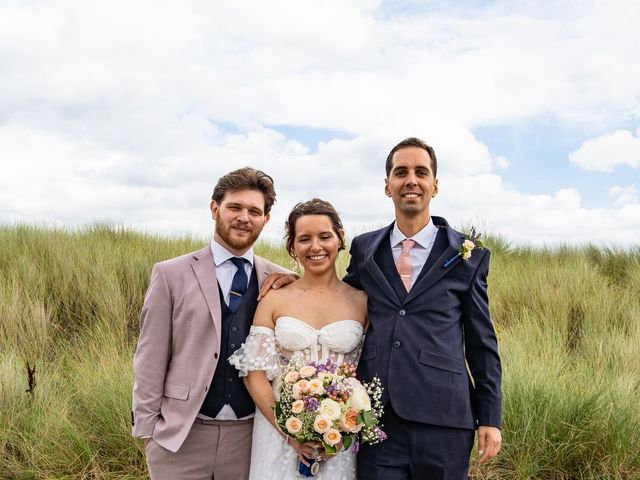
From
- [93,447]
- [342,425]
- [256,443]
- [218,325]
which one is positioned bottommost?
[93,447]

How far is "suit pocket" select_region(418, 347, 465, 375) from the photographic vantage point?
11.7 ft

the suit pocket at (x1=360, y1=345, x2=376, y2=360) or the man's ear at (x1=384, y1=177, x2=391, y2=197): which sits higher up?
the man's ear at (x1=384, y1=177, x2=391, y2=197)

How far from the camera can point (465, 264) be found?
12.3 feet

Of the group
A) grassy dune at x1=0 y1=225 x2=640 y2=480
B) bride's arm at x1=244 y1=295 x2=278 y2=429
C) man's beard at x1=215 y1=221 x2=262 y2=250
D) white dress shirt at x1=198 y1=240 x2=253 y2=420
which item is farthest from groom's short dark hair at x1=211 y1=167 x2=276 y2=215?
grassy dune at x1=0 y1=225 x2=640 y2=480

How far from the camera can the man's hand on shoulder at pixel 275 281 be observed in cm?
386

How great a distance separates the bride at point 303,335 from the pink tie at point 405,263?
309 millimetres

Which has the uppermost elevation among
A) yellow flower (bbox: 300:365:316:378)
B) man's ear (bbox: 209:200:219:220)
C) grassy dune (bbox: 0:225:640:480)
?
man's ear (bbox: 209:200:219:220)

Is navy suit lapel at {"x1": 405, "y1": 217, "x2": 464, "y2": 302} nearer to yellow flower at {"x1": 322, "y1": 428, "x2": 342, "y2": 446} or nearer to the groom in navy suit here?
the groom in navy suit

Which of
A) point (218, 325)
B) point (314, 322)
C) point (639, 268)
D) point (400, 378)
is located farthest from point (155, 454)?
point (639, 268)

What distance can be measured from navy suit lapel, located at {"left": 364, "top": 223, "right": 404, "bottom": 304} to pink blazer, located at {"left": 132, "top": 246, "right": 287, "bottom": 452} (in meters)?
0.92

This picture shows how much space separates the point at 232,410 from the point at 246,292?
0.70m

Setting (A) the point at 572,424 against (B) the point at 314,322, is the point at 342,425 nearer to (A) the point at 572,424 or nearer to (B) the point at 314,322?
(B) the point at 314,322

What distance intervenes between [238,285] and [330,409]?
1.08 m

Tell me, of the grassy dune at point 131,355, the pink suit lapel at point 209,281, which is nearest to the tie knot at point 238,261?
the pink suit lapel at point 209,281
